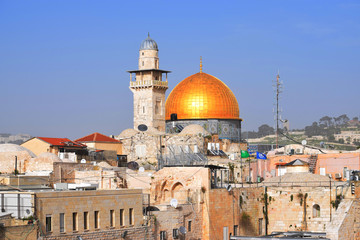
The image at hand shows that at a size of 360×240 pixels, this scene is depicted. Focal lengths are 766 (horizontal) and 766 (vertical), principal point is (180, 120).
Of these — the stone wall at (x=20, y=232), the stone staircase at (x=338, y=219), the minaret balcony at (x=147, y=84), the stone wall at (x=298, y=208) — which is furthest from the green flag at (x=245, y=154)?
the stone wall at (x=20, y=232)

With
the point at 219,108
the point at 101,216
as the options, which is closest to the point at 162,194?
the point at 101,216

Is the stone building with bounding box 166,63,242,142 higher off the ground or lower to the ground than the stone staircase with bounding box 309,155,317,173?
higher

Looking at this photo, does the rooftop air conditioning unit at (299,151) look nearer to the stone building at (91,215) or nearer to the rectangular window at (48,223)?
the stone building at (91,215)

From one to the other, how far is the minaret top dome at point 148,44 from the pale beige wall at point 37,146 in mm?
14969

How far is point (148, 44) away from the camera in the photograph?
59.8 m

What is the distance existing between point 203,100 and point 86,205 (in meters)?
30.3

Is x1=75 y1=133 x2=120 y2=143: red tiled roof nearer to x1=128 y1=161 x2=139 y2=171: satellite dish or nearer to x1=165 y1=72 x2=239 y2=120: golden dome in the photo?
x1=128 y1=161 x2=139 y2=171: satellite dish

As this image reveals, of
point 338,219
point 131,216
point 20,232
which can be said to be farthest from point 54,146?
point 20,232

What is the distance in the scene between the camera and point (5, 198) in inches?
1033

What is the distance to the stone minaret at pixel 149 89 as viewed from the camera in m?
58.8

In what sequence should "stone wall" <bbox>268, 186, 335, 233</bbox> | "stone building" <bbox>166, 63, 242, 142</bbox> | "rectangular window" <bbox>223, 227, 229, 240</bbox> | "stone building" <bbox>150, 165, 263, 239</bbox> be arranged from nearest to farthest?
1. "stone building" <bbox>150, 165, 263, 239</bbox>
2. "rectangular window" <bbox>223, 227, 229, 240</bbox>
3. "stone wall" <bbox>268, 186, 335, 233</bbox>
4. "stone building" <bbox>166, 63, 242, 142</bbox>

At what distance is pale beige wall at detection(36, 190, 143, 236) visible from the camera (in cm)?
2523

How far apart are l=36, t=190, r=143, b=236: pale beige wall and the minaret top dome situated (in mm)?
31886

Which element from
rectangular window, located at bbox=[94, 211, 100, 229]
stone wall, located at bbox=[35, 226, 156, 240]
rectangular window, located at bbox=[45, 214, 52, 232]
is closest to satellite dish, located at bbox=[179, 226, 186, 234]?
stone wall, located at bbox=[35, 226, 156, 240]
